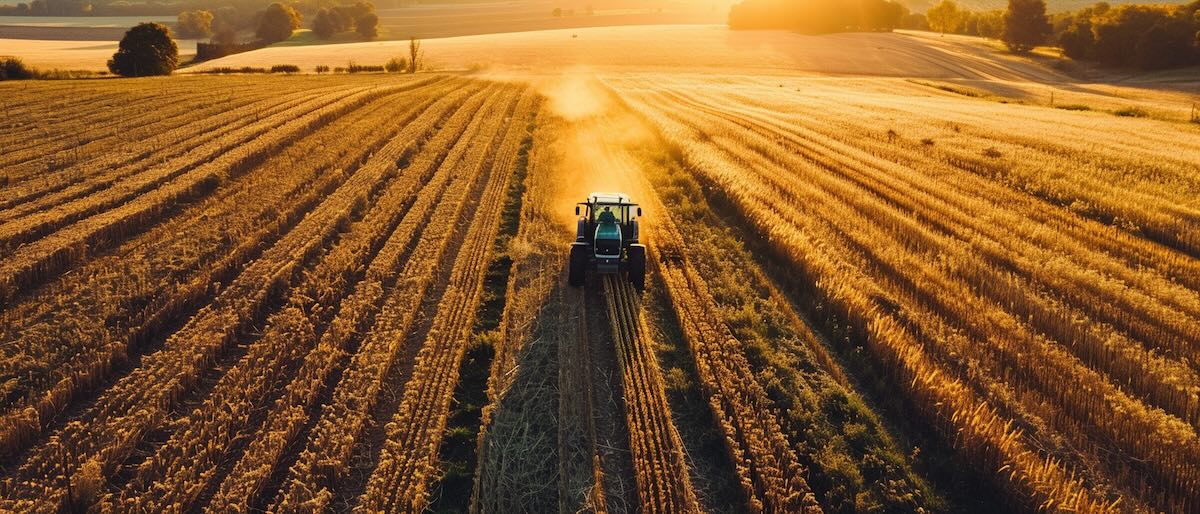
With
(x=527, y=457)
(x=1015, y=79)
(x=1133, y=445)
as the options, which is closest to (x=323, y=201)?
(x=527, y=457)

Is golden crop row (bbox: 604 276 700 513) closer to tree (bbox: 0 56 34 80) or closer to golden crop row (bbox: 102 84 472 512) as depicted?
golden crop row (bbox: 102 84 472 512)

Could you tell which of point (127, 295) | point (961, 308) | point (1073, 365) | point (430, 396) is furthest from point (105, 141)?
point (1073, 365)

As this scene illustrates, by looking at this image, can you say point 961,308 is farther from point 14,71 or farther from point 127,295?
point 14,71

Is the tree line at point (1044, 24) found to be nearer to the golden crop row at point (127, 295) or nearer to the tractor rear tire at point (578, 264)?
the tractor rear tire at point (578, 264)

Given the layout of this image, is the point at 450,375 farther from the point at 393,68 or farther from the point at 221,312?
the point at 393,68

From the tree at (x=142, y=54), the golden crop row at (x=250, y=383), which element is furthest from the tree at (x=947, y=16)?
Answer: the golden crop row at (x=250, y=383)

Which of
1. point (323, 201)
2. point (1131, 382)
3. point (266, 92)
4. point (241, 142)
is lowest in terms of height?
point (1131, 382)

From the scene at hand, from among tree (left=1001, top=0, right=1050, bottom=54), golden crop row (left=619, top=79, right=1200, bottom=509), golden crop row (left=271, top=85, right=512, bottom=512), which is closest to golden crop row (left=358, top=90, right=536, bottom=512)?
golden crop row (left=271, top=85, right=512, bottom=512)
